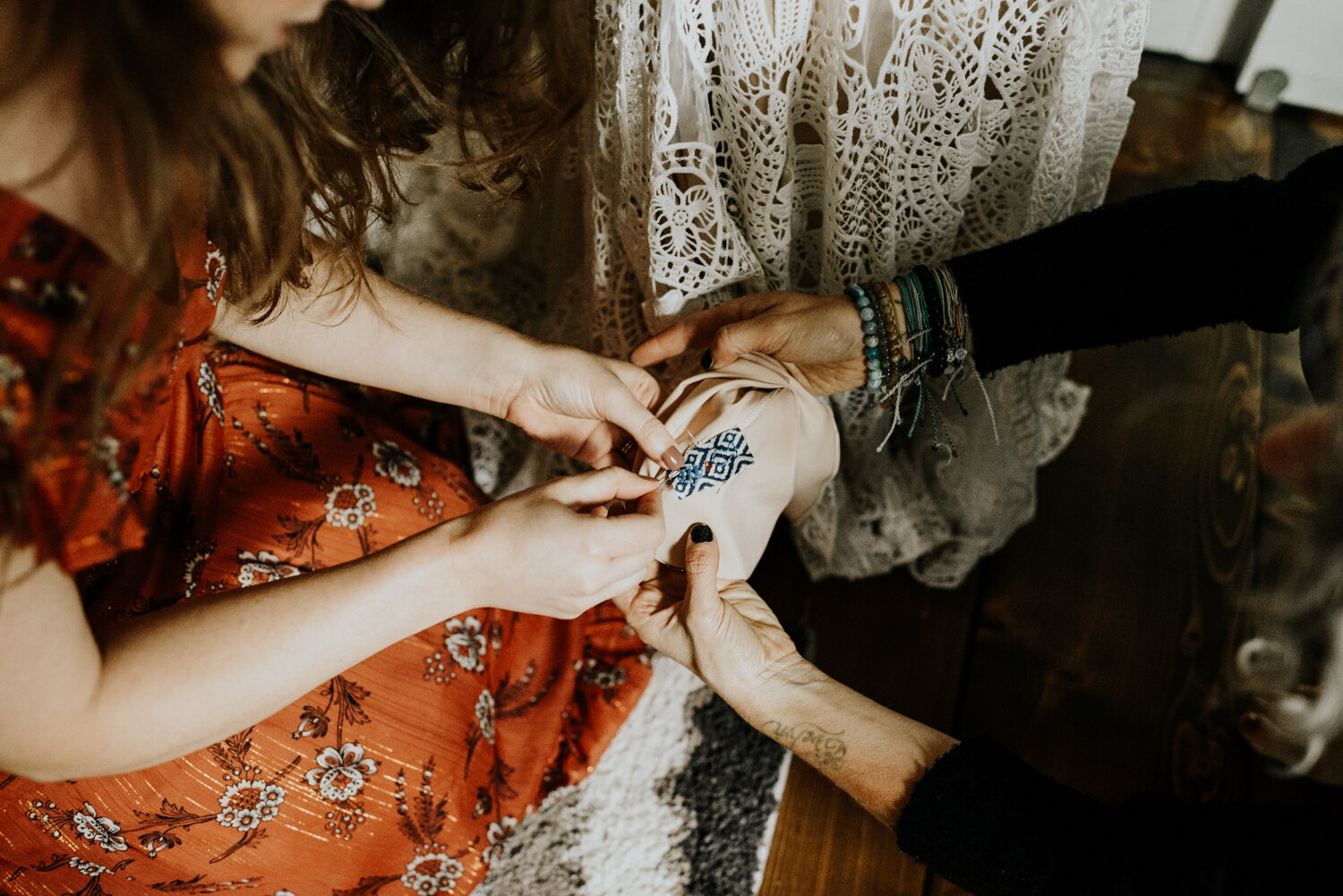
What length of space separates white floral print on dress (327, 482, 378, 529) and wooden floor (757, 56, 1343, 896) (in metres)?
0.53

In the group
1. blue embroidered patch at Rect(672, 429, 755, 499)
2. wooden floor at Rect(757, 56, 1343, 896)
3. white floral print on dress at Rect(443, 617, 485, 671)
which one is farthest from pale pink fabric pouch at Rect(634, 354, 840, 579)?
wooden floor at Rect(757, 56, 1343, 896)

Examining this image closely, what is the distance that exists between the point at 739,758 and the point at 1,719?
2.35ft

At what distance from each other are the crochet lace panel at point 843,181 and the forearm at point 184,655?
0.36 metres

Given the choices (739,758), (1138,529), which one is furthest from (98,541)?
(1138,529)

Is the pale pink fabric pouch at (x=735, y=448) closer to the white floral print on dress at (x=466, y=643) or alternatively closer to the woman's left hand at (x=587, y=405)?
the woman's left hand at (x=587, y=405)

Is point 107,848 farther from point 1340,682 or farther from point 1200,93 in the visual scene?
point 1200,93

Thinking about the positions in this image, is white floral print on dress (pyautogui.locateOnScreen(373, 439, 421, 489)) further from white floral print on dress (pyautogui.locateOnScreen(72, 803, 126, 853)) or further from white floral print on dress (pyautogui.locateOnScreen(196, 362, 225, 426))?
white floral print on dress (pyautogui.locateOnScreen(72, 803, 126, 853))

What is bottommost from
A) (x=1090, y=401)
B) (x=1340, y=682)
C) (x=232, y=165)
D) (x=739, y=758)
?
(x=739, y=758)

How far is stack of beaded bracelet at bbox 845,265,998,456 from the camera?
30.2 inches

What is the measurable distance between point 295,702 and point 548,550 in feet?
0.95

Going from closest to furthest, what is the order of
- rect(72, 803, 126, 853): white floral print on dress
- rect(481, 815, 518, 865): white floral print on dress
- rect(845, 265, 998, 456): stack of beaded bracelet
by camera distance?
rect(72, 803, 126, 853): white floral print on dress, rect(845, 265, 998, 456): stack of beaded bracelet, rect(481, 815, 518, 865): white floral print on dress

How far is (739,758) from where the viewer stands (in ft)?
3.25

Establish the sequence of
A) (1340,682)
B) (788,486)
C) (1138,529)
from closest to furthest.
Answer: (1340,682) < (788,486) < (1138,529)

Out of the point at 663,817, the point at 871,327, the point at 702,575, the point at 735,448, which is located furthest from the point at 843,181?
the point at 663,817
